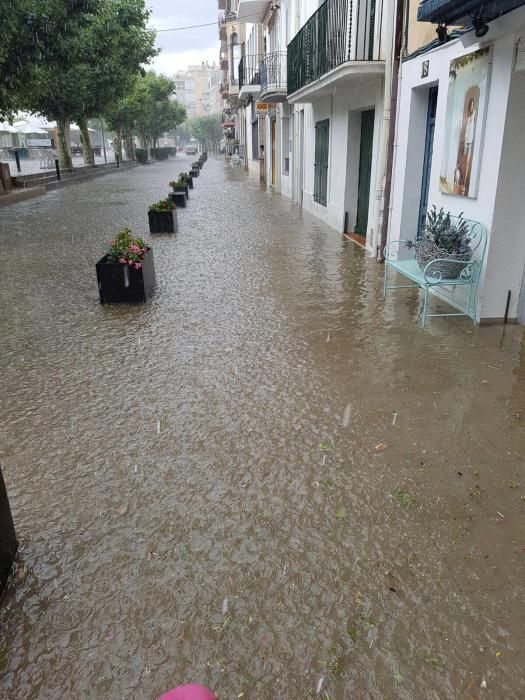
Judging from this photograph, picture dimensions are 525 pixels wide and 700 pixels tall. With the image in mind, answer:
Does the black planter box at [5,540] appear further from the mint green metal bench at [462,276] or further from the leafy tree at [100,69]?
the leafy tree at [100,69]

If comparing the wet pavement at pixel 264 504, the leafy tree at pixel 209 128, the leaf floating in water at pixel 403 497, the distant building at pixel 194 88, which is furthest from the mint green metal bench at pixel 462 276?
the distant building at pixel 194 88

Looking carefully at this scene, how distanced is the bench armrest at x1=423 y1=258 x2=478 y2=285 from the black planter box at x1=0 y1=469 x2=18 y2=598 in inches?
179

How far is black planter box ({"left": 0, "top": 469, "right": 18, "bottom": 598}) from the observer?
2641 mm

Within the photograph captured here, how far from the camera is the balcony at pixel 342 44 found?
29.7ft

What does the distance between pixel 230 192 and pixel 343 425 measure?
67.0 ft

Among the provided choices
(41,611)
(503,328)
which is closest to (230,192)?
(503,328)

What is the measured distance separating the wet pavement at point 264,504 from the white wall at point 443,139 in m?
1.22

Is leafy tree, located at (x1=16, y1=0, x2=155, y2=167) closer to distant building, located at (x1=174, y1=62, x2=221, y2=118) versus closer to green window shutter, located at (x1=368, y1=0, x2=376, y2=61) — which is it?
green window shutter, located at (x1=368, y1=0, x2=376, y2=61)

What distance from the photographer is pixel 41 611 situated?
2520 millimetres

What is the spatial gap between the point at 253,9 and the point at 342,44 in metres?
15.3

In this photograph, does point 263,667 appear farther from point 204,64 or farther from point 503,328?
point 204,64

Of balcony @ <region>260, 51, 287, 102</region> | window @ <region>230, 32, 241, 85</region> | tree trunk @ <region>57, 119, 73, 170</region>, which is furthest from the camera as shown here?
window @ <region>230, 32, 241, 85</region>

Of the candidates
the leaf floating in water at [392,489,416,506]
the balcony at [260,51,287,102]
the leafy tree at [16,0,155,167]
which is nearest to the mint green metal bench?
the leaf floating in water at [392,489,416,506]

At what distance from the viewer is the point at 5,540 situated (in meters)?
2.71
